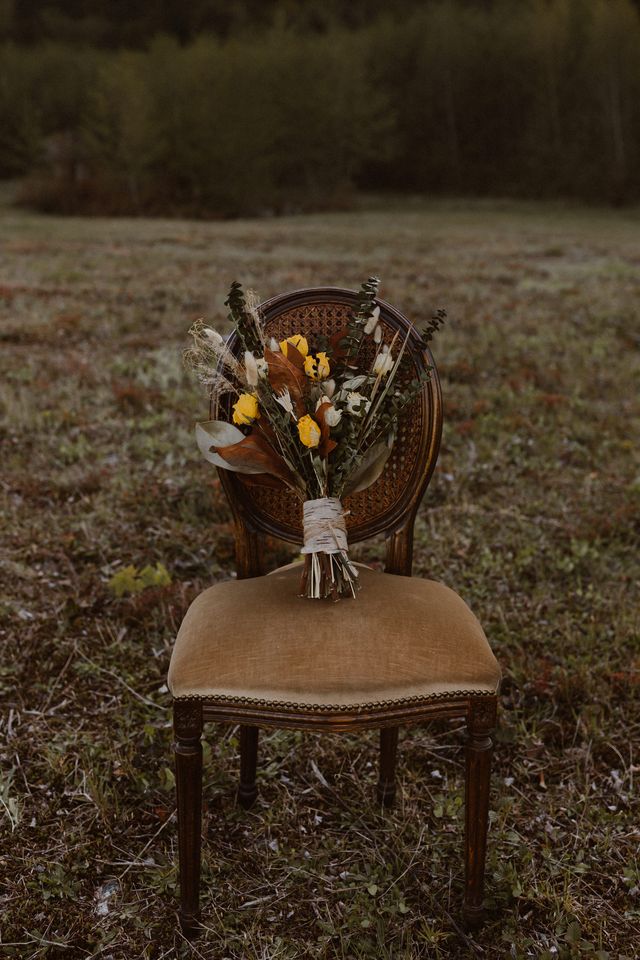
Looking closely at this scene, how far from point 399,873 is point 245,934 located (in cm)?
54

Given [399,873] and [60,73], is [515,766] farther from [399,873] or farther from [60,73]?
[60,73]

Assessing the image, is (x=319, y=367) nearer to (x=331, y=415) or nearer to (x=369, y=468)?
(x=331, y=415)

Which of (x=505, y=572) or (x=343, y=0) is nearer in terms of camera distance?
(x=505, y=572)

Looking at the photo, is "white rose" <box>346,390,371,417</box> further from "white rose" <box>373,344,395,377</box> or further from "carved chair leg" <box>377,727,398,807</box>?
"carved chair leg" <box>377,727,398,807</box>

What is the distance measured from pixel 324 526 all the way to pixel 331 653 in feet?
1.24

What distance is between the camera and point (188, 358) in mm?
2479

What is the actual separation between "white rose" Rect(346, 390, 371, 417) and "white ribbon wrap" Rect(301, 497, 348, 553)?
0.26m

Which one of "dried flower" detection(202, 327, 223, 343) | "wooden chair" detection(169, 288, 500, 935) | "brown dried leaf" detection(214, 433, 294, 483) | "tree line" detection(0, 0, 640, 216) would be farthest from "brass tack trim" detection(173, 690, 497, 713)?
"tree line" detection(0, 0, 640, 216)

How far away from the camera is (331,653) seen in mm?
2090

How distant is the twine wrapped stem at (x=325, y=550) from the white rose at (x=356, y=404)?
0.26 meters

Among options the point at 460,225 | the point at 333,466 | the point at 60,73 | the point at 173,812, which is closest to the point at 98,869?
the point at 173,812

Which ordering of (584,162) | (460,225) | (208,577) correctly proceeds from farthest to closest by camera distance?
(584,162)
(460,225)
(208,577)

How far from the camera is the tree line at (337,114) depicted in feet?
125

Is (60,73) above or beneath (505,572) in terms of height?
above
